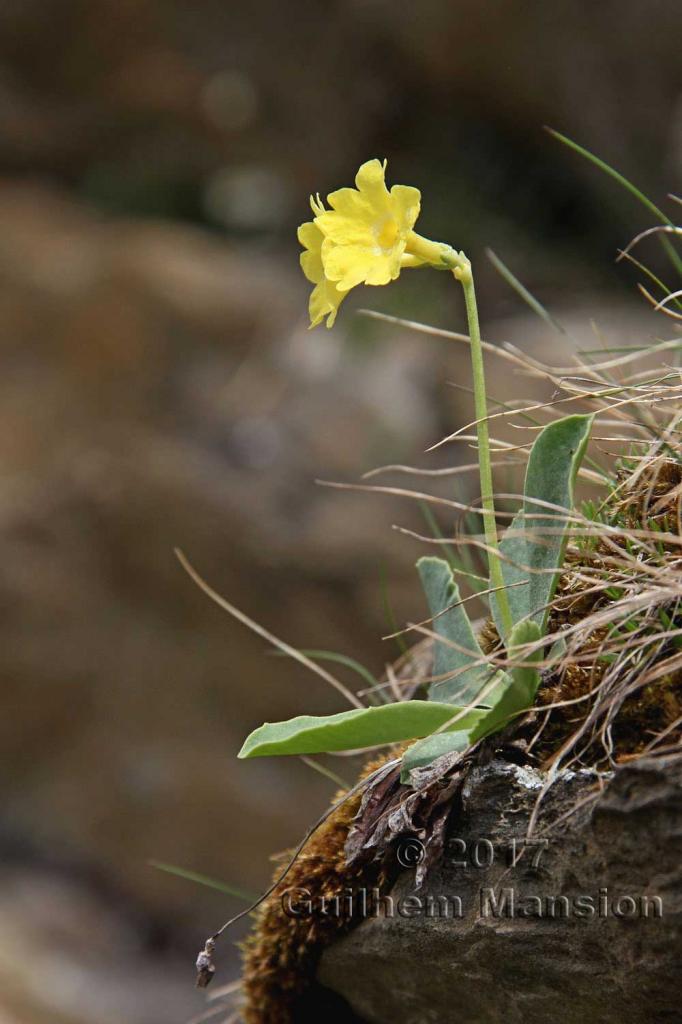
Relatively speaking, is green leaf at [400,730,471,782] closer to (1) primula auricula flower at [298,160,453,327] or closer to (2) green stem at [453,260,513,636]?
(2) green stem at [453,260,513,636]

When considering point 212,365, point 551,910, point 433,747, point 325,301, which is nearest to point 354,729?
point 433,747

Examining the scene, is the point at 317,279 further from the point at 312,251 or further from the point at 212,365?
the point at 212,365

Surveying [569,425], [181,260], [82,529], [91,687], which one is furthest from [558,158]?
[569,425]

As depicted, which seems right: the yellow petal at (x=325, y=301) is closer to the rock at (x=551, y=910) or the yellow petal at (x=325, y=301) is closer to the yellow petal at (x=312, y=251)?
the yellow petal at (x=312, y=251)

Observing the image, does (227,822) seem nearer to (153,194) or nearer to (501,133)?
(153,194)

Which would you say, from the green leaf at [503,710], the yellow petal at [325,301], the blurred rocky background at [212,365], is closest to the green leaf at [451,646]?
the green leaf at [503,710]

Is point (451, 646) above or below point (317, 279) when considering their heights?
below
